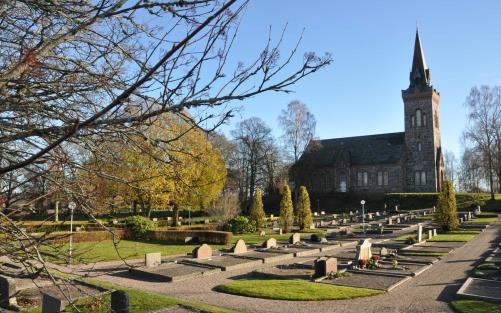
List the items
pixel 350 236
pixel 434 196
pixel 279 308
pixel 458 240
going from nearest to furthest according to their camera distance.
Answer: pixel 279 308, pixel 458 240, pixel 350 236, pixel 434 196

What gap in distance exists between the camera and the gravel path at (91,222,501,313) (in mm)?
11281

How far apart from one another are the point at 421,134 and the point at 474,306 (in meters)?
52.6

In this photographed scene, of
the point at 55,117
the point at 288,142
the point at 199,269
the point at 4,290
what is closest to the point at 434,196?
the point at 288,142

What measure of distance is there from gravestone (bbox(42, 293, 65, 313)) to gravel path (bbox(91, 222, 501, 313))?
403cm

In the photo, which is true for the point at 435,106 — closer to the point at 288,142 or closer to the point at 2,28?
the point at 288,142

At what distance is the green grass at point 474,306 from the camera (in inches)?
414

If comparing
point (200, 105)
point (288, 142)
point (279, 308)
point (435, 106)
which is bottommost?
point (279, 308)

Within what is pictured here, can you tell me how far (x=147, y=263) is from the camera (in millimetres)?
17422

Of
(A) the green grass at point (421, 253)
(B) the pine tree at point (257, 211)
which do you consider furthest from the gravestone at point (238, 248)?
(B) the pine tree at point (257, 211)

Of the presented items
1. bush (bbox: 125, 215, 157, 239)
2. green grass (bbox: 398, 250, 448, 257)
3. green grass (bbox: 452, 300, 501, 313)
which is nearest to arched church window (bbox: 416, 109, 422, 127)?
green grass (bbox: 398, 250, 448, 257)

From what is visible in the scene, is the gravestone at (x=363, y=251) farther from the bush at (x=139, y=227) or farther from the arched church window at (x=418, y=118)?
the arched church window at (x=418, y=118)

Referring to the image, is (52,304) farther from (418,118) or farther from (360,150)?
(360,150)

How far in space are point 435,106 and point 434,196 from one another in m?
14.7

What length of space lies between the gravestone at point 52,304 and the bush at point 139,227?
790 inches
